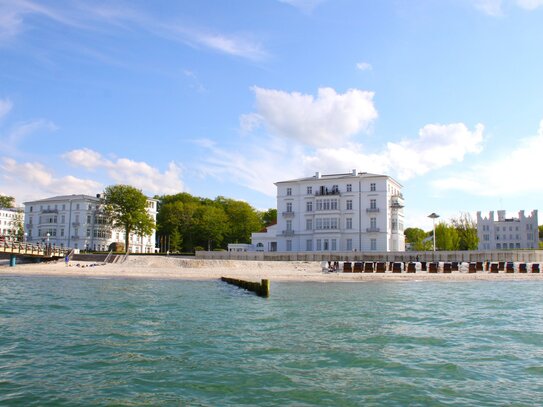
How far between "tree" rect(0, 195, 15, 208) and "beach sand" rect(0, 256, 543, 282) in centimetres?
10552

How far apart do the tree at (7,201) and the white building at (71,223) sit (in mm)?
64241

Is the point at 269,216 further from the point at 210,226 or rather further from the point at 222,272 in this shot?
the point at 222,272

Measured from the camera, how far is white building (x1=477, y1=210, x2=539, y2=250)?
4624 inches

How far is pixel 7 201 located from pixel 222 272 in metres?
128

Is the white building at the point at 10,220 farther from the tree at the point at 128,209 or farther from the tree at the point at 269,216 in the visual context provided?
the tree at the point at 269,216

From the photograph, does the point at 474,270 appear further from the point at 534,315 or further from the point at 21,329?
the point at 21,329

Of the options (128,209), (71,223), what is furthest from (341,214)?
(71,223)

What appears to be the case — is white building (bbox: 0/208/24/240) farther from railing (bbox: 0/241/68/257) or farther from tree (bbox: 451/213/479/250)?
tree (bbox: 451/213/479/250)

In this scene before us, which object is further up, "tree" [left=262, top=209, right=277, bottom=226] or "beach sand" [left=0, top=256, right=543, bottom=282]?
"tree" [left=262, top=209, right=277, bottom=226]

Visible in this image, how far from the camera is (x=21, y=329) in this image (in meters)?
15.8

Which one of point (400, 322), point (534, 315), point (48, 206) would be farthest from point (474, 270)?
point (48, 206)

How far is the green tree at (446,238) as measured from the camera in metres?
80.9

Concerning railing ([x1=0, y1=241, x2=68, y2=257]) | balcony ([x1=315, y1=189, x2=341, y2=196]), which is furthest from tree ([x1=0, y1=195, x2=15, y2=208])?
balcony ([x1=315, y1=189, x2=341, y2=196])

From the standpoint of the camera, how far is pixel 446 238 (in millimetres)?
81250
